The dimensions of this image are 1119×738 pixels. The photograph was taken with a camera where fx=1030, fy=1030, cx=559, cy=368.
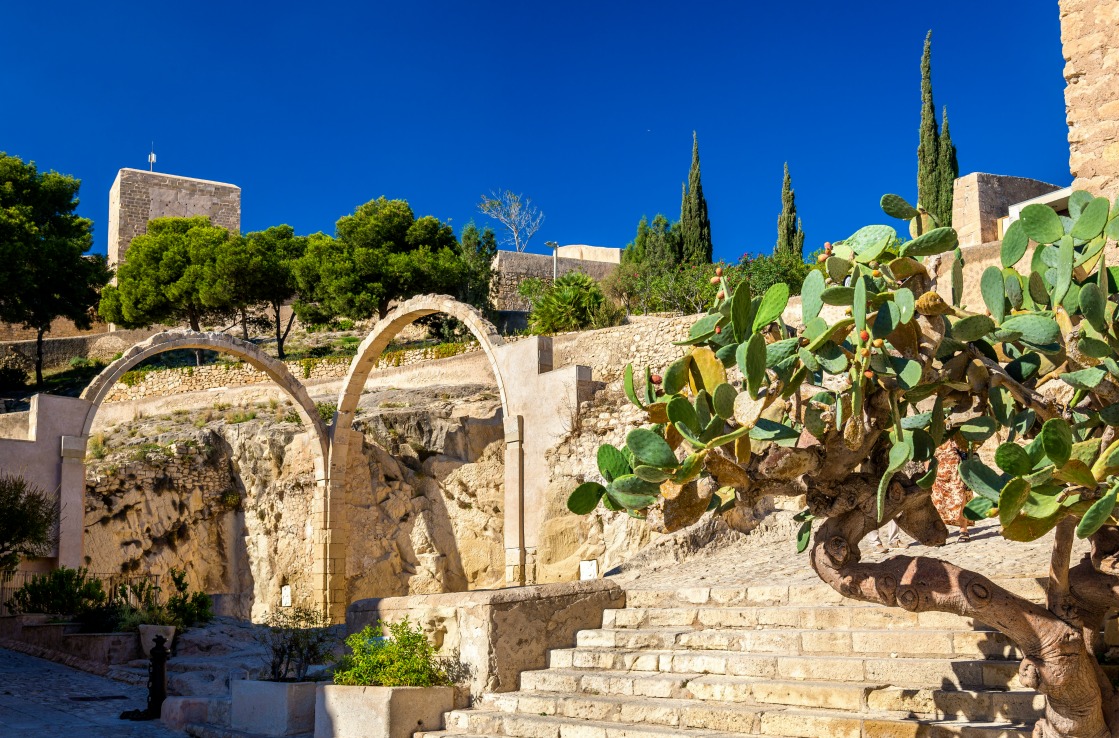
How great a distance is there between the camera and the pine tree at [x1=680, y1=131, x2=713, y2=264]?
37375 millimetres

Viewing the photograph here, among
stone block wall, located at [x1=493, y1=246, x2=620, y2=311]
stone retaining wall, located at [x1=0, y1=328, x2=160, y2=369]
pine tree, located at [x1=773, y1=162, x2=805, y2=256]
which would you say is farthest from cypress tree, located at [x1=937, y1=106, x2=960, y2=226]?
stone retaining wall, located at [x1=0, y1=328, x2=160, y2=369]

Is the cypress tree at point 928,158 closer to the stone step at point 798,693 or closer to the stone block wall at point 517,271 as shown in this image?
the stone block wall at point 517,271

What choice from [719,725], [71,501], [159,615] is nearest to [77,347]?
[71,501]

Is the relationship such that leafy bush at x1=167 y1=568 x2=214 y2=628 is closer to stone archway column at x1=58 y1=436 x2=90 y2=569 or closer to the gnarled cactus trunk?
stone archway column at x1=58 y1=436 x2=90 y2=569

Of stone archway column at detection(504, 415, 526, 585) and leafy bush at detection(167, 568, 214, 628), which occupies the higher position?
stone archway column at detection(504, 415, 526, 585)

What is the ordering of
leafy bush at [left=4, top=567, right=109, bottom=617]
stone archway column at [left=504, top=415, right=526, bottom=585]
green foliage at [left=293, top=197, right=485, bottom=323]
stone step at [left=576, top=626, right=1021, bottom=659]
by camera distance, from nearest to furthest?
stone step at [left=576, top=626, right=1021, bottom=659]
leafy bush at [left=4, top=567, right=109, bottom=617]
stone archway column at [left=504, top=415, right=526, bottom=585]
green foliage at [left=293, top=197, right=485, bottom=323]

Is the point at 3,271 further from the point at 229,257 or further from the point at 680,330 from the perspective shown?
the point at 680,330

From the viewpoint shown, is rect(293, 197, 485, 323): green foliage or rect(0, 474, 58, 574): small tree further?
rect(293, 197, 485, 323): green foliage

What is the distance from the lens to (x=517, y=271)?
40969mm

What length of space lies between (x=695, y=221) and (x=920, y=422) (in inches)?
1318

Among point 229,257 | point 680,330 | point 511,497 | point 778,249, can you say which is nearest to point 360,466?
point 511,497

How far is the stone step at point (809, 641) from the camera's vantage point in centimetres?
625

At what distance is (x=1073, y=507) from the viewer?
14.3 ft

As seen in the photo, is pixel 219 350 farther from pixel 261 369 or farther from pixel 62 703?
pixel 62 703
